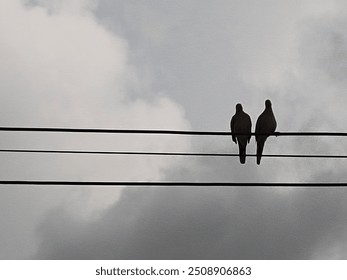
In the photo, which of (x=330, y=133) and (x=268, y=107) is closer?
(x=330, y=133)

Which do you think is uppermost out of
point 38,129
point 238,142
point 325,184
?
point 238,142

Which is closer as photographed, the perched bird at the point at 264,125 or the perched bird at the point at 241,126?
the perched bird at the point at 264,125

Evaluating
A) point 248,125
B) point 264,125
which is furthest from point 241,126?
point 264,125

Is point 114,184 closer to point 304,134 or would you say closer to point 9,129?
point 9,129

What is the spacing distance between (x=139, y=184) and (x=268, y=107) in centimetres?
650

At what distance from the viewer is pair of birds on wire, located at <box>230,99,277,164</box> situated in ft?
47.0

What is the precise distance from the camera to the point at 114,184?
28.2 feet

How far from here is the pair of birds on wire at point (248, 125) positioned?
47.0 feet

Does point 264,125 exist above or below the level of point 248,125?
below

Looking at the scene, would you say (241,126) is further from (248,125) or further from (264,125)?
(264,125)

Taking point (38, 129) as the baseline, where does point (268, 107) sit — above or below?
above

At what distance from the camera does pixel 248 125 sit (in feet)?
48.0

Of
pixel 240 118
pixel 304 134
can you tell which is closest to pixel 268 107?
pixel 240 118

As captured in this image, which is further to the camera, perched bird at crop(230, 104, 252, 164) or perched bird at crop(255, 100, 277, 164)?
perched bird at crop(230, 104, 252, 164)
